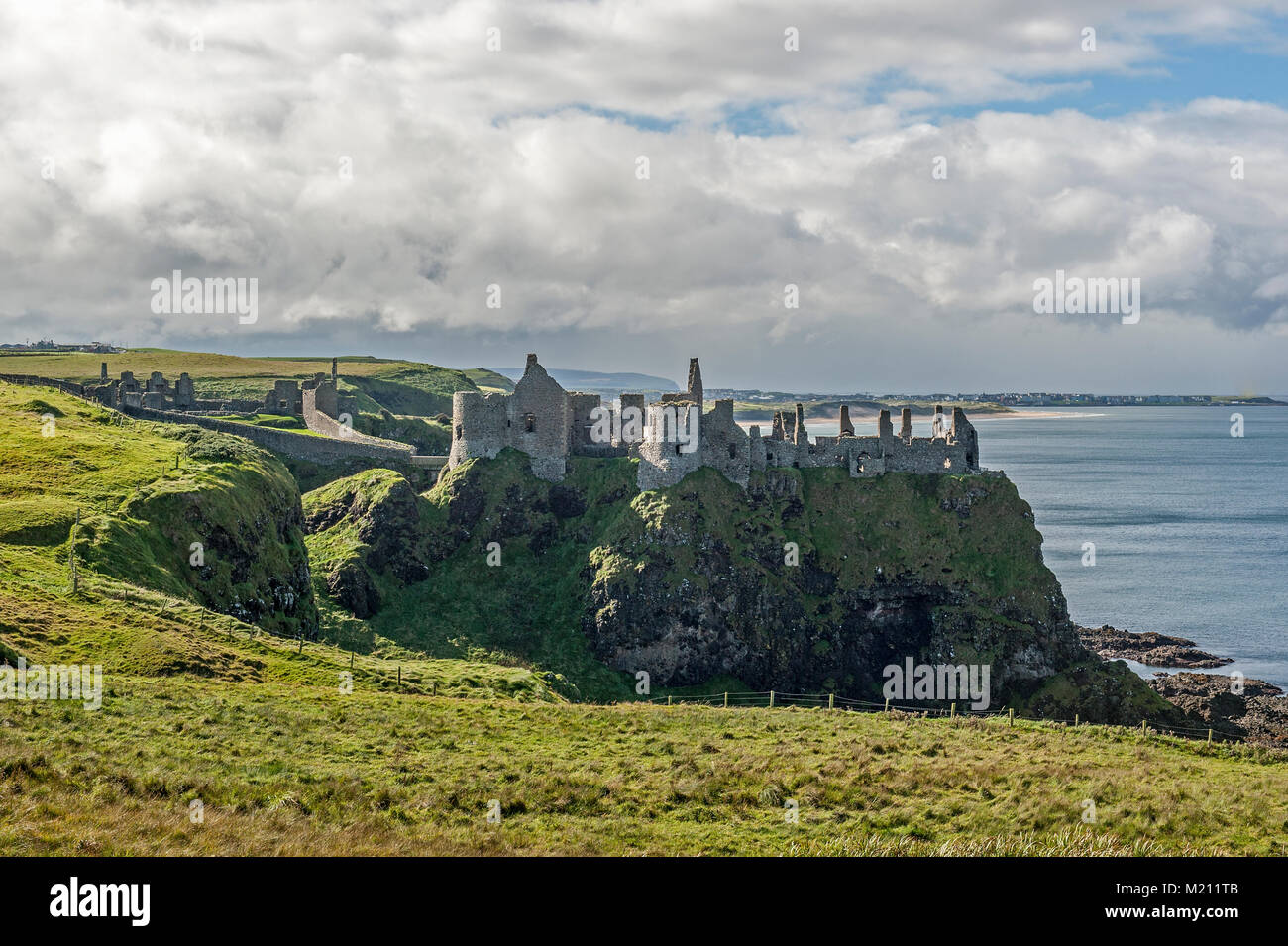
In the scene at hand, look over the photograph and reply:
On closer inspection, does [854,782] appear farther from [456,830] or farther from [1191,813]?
[456,830]

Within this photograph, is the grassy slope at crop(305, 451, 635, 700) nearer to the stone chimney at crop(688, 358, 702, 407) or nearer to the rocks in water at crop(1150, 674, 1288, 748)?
the stone chimney at crop(688, 358, 702, 407)

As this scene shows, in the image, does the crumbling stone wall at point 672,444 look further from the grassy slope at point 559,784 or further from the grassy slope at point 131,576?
the grassy slope at point 559,784

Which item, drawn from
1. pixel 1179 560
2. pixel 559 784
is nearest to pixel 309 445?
pixel 559 784

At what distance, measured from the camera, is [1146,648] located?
80.4 metres

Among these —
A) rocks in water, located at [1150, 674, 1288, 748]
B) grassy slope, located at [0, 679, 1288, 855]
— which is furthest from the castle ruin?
grassy slope, located at [0, 679, 1288, 855]

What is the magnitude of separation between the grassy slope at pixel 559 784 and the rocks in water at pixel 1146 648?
157ft

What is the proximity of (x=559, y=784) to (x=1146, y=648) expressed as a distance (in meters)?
69.6

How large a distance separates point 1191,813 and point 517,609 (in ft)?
157

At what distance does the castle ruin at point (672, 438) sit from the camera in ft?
229

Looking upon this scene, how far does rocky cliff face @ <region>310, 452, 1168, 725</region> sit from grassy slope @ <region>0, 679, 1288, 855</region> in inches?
1149

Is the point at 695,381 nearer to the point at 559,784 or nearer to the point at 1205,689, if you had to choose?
the point at 1205,689

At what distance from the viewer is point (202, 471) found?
184 feet

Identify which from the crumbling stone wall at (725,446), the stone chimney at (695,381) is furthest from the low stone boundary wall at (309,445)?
the crumbling stone wall at (725,446)
